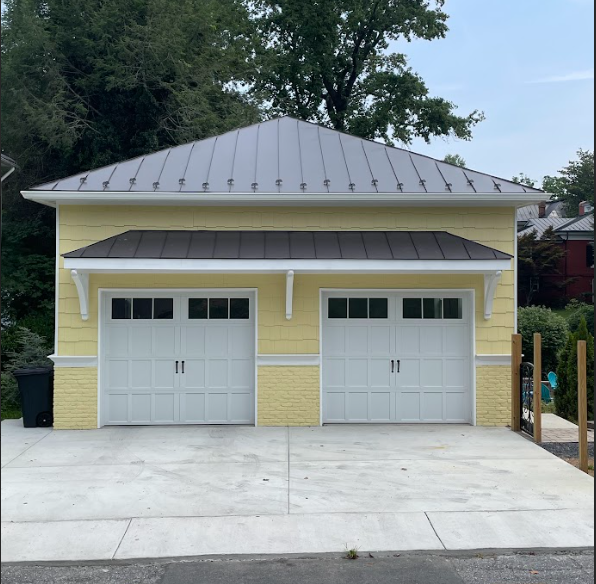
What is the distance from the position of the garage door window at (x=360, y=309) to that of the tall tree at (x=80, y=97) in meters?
9.90

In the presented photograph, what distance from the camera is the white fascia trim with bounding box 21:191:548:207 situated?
1043 cm

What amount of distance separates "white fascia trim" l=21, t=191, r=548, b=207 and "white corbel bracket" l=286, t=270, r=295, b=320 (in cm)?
128

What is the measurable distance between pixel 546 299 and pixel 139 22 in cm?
2317

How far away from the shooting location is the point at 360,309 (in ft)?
36.2

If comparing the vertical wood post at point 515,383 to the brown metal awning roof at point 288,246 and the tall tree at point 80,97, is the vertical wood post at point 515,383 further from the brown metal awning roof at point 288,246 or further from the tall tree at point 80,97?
the tall tree at point 80,97

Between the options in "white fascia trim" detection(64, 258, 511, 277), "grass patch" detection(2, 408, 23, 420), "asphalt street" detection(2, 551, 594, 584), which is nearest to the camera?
"asphalt street" detection(2, 551, 594, 584)

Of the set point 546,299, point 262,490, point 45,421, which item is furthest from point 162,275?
point 546,299

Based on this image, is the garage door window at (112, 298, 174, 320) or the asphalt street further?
the garage door window at (112, 298, 174, 320)

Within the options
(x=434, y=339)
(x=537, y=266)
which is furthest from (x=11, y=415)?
(x=537, y=266)

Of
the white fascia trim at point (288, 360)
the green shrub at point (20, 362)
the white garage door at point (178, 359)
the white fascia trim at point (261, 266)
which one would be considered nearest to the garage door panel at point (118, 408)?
the white garage door at point (178, 359)

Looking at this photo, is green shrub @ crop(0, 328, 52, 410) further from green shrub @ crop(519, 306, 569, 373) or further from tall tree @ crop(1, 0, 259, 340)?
green shrub @ crop(519, 306, 569, 373)

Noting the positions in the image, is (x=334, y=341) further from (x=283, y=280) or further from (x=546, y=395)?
(x=546, y=395)

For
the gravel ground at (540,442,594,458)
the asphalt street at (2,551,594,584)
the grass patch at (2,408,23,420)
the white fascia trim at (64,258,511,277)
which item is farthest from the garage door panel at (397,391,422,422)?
the grass patch at (2,408,23,420)

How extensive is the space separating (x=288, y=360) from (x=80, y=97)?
12.4m
